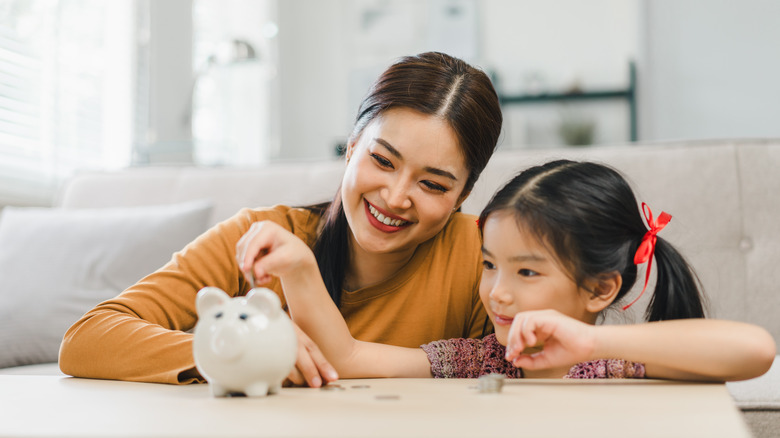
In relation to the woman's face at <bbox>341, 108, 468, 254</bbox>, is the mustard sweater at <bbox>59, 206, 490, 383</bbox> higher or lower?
lower

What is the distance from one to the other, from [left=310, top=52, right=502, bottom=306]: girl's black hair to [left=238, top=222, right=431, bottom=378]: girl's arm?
0.98ft

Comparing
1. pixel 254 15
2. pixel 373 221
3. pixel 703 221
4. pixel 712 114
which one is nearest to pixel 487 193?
pixel 703 221

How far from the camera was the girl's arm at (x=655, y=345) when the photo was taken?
2.78 ft

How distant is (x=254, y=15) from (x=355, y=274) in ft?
11.3

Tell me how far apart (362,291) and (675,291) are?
0.54 m

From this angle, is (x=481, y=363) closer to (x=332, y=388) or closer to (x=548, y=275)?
(x=548, y=275)

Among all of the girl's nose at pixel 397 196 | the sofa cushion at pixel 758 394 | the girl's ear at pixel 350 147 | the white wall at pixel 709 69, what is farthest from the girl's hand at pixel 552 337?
the white wall at pixel 709 69

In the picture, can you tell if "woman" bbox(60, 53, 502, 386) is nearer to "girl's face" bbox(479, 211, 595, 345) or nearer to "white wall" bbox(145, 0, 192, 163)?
"girl's face" bbox(479, 211, 595, 345)

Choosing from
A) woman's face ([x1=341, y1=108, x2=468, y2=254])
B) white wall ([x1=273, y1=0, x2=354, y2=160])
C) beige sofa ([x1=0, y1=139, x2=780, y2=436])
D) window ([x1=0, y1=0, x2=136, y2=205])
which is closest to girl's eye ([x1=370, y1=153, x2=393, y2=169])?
woman's face ([x1=341, y1=108, x2=468, y2=254])

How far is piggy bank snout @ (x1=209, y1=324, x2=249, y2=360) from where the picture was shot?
0.73m

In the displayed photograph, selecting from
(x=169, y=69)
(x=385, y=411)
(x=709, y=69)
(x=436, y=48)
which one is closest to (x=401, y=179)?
(x=385, y=411)

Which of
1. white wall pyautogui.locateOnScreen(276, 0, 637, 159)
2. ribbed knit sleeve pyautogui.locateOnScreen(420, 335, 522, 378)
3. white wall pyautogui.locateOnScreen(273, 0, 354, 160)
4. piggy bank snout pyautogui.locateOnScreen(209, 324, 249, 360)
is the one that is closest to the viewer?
piggy bank snout pyautogui.locateOnScreen(209, 324, 249, 360)

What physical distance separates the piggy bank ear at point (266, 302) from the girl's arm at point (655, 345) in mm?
267

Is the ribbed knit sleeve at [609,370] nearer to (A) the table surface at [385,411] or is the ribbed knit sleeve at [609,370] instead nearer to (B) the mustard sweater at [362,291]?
(A) the table surface at [385,411]
